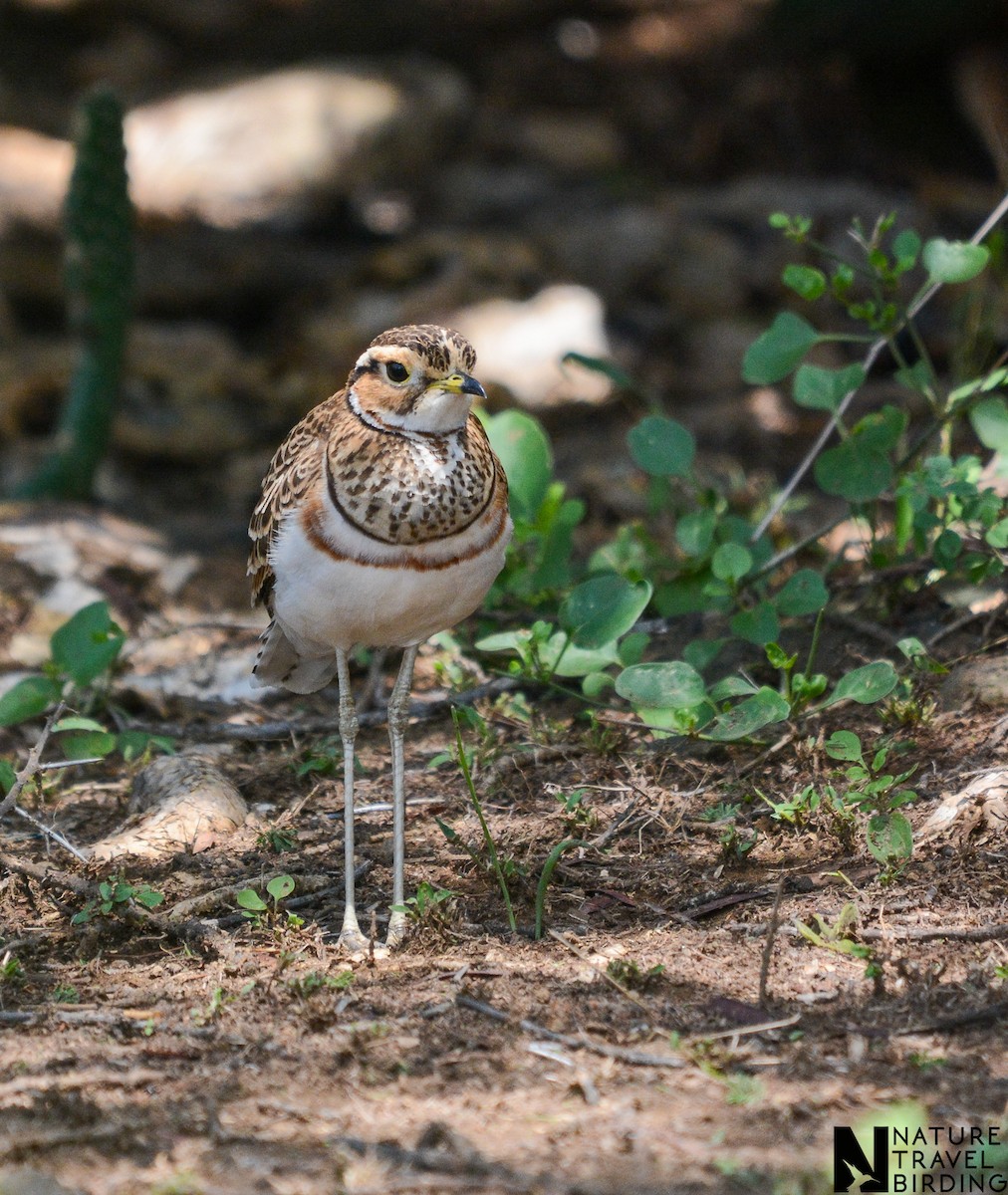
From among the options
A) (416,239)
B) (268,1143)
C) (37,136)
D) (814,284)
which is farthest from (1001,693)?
(37,136)

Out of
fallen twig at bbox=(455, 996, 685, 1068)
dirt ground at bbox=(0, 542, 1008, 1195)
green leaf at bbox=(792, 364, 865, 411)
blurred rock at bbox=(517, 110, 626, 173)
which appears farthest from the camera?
blurred rock at bbox=(517, 110, 626, 173)

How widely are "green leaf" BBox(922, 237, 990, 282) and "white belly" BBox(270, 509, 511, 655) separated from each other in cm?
176

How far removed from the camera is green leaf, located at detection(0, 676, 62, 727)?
14.6 feet

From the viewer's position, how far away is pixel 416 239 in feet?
28.1

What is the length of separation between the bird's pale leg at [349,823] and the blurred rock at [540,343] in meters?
3.88

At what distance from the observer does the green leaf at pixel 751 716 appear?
3.95m

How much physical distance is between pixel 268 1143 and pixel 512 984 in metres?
0.81

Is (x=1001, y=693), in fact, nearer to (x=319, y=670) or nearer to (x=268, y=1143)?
(x=319, y=670)

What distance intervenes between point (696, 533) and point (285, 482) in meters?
1.54

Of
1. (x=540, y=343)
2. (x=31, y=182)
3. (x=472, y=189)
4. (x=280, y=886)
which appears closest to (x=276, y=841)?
(x=280, y=886)

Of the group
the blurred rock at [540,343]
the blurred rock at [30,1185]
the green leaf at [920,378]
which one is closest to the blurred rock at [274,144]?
the blurred rock at [540,343]

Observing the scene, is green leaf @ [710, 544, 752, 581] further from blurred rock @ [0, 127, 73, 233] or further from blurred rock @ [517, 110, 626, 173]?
blurred rock @ [517, 110, 626, 173]

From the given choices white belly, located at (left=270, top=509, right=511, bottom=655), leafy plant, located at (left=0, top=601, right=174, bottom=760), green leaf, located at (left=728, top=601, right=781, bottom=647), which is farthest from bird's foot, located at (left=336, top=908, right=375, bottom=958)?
green leaf, located at (left=728, top=601, right=781, bottom=647)

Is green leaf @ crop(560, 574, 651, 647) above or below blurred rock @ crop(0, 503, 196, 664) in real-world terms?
below
